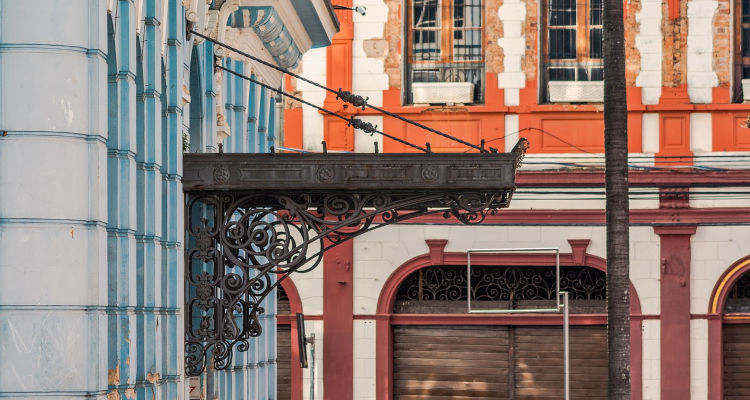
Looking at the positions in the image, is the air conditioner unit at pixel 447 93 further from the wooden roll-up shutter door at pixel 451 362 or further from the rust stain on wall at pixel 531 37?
the wooden roll-up shutter door at pixel 451 362

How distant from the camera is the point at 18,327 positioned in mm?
9734

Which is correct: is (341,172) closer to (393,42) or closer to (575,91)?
(575,91)

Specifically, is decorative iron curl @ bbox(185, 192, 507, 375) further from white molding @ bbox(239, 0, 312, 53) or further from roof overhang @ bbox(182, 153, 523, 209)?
white molding @ bbox(239, 0, 312, 53)

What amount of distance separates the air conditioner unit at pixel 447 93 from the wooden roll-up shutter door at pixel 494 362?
3632 mm

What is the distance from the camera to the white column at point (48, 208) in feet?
32.0

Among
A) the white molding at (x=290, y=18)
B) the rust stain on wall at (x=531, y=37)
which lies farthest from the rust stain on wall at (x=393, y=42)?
the white molding at (x=290, y=18)

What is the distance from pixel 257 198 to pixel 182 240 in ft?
2.54

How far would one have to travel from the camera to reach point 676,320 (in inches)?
1032

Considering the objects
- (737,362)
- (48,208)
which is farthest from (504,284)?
(48,208)

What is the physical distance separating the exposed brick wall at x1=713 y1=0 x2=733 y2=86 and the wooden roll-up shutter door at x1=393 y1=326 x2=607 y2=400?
447 cm

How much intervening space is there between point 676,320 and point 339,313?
17.3ft

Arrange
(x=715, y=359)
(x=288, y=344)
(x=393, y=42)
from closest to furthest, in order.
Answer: (x=715, y=359) → (x=288, y=344) → (x=393, y=42)

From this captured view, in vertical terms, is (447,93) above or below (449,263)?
above

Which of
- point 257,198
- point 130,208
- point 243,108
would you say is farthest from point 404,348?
point 130,208
